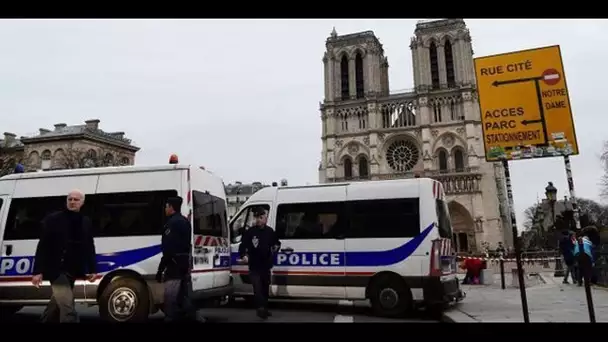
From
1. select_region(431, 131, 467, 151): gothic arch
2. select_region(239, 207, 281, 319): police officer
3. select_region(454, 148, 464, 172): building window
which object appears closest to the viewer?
select_region(239, 207, 281, 319): police officer

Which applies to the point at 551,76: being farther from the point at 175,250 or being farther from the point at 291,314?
the point at 291,314

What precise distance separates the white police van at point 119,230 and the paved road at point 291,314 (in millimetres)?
556

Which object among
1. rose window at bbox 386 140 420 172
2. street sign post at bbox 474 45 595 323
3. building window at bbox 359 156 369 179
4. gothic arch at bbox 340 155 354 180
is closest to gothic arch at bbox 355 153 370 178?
building window at bbox 359 156 369 179

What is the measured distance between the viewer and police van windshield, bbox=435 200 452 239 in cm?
898

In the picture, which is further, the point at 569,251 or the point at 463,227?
the point at 463,227

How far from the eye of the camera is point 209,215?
8289mm

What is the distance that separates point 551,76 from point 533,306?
4819 mm

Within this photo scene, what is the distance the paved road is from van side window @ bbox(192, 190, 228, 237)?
5.01 feet

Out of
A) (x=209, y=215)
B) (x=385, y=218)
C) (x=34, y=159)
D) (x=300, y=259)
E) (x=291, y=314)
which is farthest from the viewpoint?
(x=34, y=159)

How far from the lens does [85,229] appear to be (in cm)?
586

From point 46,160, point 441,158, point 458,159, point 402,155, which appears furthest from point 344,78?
point 46,160

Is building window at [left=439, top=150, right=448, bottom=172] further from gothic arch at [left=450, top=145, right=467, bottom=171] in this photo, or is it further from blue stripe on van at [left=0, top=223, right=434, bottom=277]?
blue stripe on van at [left=0, top=223, right=434, bottom=277]

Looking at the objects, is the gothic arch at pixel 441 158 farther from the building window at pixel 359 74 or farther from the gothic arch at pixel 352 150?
the building window at pixel 359 74
